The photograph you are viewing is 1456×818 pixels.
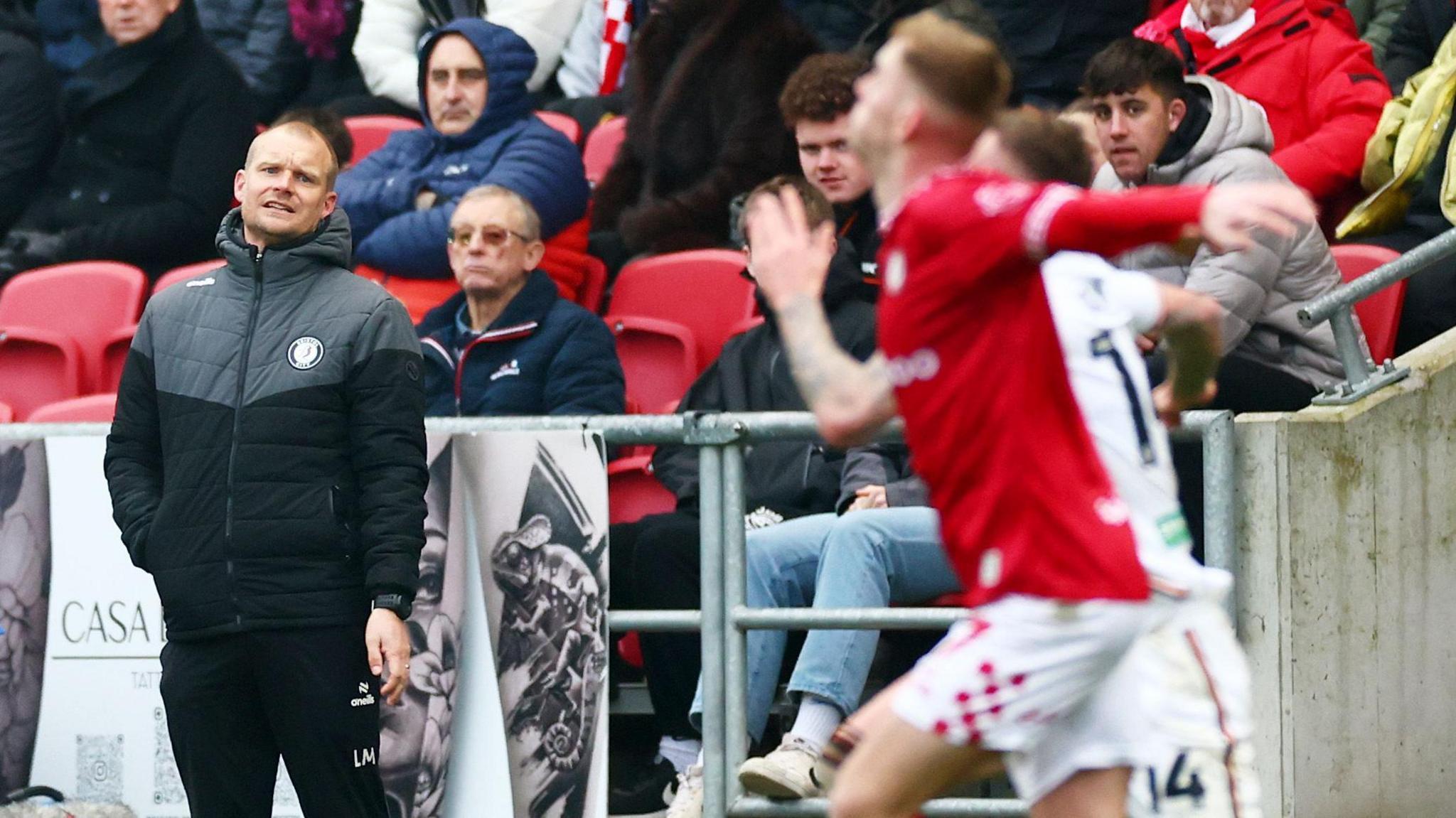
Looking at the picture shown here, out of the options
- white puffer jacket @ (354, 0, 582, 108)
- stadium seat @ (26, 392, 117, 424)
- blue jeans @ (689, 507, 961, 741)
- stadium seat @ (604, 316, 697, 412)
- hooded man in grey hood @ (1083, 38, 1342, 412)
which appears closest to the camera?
blue jeans @ (689, 507, 961, 741)

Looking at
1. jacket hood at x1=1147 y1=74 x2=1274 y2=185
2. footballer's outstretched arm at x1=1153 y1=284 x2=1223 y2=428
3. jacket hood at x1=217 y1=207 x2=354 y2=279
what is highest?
jacket hood at x1=1147 y1=74 x2=1274 y2=185

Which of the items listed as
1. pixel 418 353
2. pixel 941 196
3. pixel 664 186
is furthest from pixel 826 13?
pixel 941 196

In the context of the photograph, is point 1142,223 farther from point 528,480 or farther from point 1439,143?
point 1439,143

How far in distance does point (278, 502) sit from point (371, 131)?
15.1ft

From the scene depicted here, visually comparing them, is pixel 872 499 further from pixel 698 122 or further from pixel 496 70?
pixel 496 70

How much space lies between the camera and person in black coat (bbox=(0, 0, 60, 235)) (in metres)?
9.45

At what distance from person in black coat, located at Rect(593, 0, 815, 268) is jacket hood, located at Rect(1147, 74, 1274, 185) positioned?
1676mm

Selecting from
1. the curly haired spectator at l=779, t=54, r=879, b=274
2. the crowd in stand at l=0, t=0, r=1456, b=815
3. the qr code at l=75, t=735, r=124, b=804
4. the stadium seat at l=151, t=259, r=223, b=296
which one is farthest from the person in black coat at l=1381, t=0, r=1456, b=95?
the qr code at l=75, t=735, r=124, b=804

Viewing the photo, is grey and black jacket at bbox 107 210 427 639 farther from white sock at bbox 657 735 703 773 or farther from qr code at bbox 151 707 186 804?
white sock at bbox 657 735 703 773

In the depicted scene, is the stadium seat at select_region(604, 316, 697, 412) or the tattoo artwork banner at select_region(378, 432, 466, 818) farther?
the stadium seat at select_region(604, 316, 697, 412)

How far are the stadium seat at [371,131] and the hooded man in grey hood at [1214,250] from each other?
3.52 metres

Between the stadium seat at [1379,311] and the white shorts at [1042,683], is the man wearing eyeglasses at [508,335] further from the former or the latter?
the white shorts at [1042,683]

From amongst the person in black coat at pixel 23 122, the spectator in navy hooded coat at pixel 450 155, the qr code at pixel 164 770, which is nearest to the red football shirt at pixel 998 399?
the qr code at pixel 164 770

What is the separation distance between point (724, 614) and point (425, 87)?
10.9 feet
